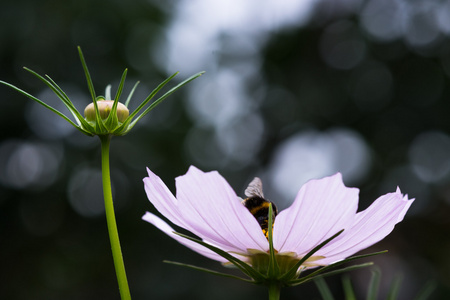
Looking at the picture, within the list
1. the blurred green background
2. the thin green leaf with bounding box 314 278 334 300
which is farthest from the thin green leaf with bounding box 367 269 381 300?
the blurred green background

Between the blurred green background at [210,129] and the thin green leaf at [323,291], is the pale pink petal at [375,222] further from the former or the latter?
the blurred green background at [210,129]

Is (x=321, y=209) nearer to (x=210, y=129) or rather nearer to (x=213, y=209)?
(x=213, y=209)

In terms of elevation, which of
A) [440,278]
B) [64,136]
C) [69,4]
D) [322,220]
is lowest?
[322,220]

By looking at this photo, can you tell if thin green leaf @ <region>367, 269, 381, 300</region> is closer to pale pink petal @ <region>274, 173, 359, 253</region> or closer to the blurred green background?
pale pink petal @ <region>274, 173, 359, 253</region>

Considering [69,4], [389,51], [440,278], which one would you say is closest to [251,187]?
[440,278]

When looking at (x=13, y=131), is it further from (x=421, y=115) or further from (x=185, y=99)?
(x=421, y=115)

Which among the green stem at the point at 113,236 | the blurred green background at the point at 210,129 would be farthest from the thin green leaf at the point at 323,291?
the blurred green background at the point at 210,129
